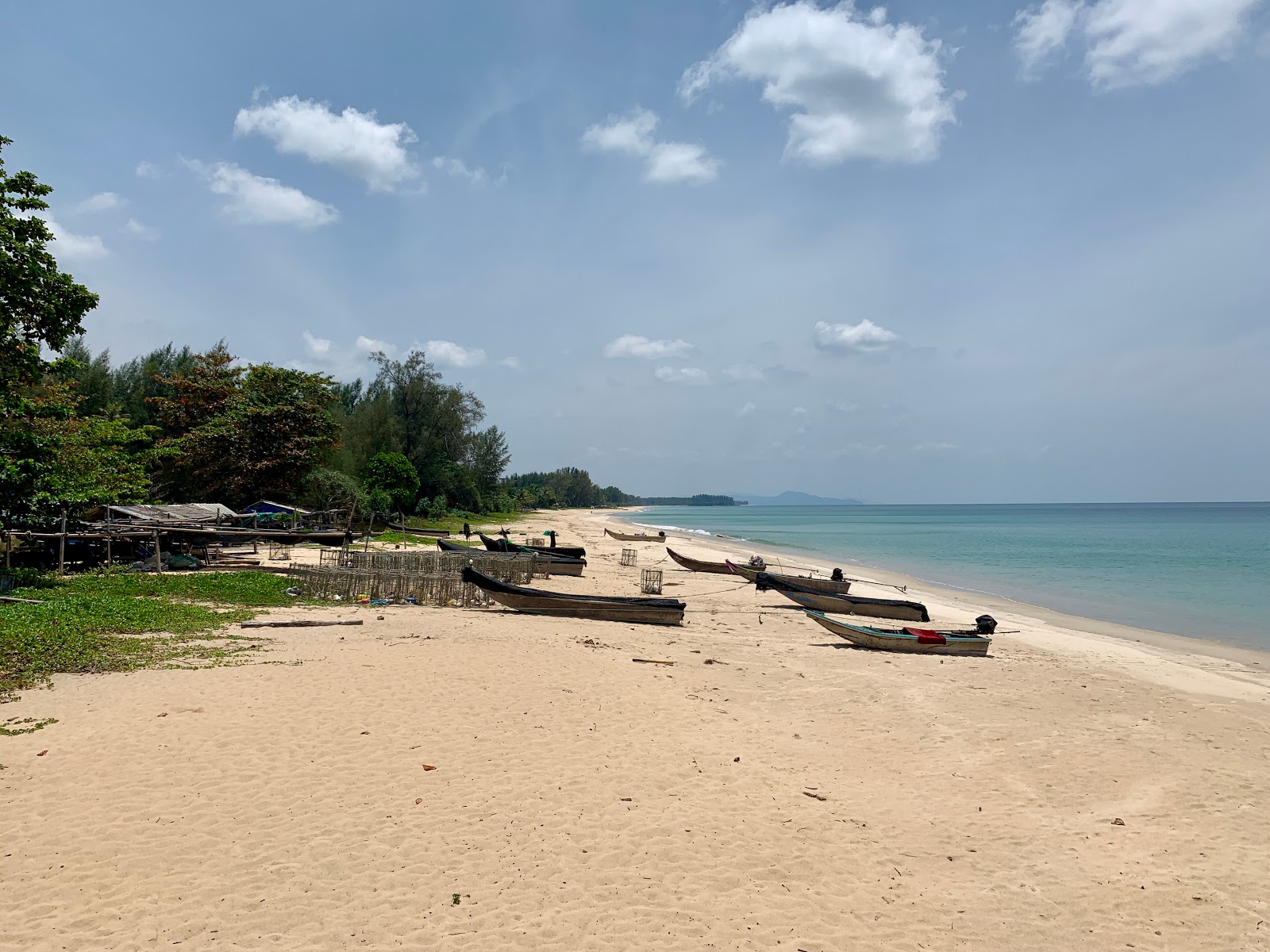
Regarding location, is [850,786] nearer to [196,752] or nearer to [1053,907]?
[1053,907]

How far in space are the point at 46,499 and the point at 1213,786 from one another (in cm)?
2085

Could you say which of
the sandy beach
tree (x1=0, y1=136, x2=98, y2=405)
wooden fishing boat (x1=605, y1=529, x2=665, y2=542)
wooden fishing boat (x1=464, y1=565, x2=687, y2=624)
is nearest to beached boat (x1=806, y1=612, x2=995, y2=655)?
the sandy beach

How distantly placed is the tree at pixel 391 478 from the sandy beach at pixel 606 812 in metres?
30.9

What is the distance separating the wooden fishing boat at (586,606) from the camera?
15562 millimetres

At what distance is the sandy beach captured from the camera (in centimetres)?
460

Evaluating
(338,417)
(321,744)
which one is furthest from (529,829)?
(338,417)

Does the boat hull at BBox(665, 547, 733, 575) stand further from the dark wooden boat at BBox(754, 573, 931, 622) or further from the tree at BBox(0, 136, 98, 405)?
the tree at BBox(0, 136, 98, 405)

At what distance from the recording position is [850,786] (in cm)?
711

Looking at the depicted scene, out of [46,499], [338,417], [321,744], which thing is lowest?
[321,744]

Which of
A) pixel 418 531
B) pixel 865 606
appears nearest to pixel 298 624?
pixel 865 606

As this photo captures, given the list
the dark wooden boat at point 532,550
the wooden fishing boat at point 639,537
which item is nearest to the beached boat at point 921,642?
the dark wooden boat at point 532,550

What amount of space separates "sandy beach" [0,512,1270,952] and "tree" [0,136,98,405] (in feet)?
28.3

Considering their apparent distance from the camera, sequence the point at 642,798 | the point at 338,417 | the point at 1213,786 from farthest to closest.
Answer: the point at 338,417, the point at 1213,786, the point at 642,798

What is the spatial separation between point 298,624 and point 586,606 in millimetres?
5943
